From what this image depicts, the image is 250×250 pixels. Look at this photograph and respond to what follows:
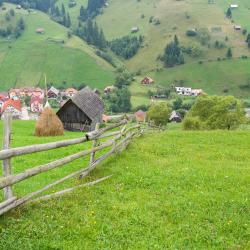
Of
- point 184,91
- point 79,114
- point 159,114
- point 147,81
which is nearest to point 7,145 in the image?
point 79,114

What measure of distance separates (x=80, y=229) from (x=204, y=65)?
602ft

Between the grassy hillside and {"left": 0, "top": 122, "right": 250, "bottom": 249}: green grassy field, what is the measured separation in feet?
505

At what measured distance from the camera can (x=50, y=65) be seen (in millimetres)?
179375

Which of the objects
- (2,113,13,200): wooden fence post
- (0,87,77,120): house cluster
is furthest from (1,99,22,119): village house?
(2,113,13,200): wooden fence post

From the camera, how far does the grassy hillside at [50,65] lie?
560 feet

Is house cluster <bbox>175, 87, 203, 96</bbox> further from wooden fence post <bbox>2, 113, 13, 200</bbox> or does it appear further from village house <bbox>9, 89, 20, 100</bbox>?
wooden fence post <bbox>2, 113, 13, 200</bbox>

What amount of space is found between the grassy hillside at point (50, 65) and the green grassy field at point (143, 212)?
154m

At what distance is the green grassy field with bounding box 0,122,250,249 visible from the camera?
8141mm

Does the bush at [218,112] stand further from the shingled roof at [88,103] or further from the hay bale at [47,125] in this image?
the hay bale at [47,125]

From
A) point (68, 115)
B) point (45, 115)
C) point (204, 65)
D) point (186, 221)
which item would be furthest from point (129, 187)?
point (204, 65)

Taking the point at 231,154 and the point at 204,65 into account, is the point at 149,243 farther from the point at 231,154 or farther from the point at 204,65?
the point at 204,65

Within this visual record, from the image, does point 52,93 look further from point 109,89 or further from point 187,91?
point 187,91

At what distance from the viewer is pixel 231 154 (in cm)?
1966

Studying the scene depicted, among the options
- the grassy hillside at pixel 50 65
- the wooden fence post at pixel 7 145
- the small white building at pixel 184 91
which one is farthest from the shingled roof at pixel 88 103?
the small white building at pixel 184 91
